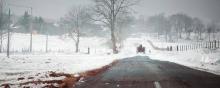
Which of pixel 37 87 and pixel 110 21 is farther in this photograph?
pixel 110 21

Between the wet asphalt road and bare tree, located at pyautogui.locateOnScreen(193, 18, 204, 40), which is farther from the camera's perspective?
bare tree, located at pyautogui.locateOnScreen(193, 18, 204, 40)

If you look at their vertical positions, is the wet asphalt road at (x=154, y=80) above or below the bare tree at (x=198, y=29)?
below

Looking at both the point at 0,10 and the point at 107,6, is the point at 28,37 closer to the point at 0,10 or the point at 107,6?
the point at 0,10

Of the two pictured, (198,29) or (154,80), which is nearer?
(154,80)

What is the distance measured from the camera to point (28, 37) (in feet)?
351

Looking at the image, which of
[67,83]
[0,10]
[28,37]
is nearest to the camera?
A: [67,83]

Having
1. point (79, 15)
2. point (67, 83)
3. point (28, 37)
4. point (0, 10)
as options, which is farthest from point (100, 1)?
point (28, 37)

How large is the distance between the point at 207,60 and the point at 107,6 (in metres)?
30.6

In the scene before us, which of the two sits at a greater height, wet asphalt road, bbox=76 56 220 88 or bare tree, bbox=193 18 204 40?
bare tree, bbox=193 18 204 40

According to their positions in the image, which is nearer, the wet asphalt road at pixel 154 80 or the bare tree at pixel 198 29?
the wet asphalt road at pixel 154 80

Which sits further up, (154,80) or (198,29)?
(198,29)

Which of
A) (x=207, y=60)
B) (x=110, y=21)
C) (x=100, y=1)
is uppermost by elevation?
(x=100, y=1)

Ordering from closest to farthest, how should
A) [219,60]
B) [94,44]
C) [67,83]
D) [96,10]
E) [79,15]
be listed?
[67,83], [219,60], [96,10], [79,15], [94,44]

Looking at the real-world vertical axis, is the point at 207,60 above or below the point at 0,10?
below
